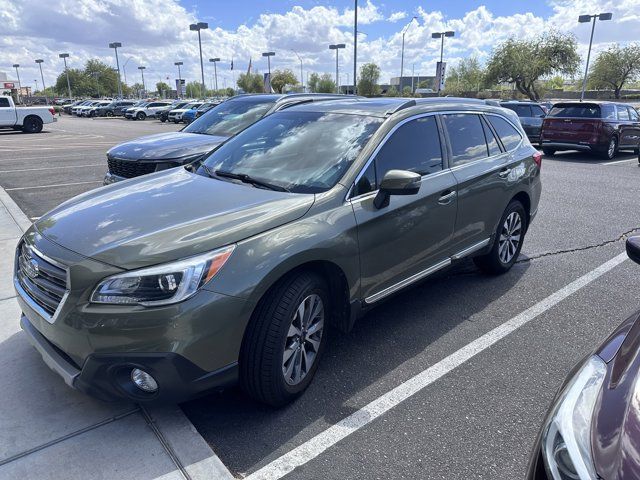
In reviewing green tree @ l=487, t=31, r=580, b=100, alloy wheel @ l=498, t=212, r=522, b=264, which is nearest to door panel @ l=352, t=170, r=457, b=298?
alloy wheel @ l=498, t=212, r=522, b=264

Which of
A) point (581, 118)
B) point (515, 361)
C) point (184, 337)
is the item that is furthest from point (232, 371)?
point (581, 118)

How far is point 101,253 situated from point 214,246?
1.87 ft

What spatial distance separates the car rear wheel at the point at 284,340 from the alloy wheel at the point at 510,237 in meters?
2.57

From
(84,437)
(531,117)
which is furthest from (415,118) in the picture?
(531,117)

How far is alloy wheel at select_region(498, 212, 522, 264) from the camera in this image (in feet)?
16.3

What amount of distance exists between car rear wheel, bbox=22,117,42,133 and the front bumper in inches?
1061

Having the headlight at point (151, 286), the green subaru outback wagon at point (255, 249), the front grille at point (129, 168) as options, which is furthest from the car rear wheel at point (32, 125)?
the headlight at point (151, 286)

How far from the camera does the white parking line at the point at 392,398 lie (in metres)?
2.55

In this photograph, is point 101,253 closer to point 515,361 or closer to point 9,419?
point 9,419

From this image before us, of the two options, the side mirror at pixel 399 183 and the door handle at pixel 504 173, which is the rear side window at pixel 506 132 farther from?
the side mirror at pixel 399 183

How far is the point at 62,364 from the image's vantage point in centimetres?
260

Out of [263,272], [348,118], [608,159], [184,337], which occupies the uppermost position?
[348,118]

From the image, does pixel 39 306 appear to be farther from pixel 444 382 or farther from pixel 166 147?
pixel 166 147

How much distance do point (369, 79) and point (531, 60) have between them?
3417cm
